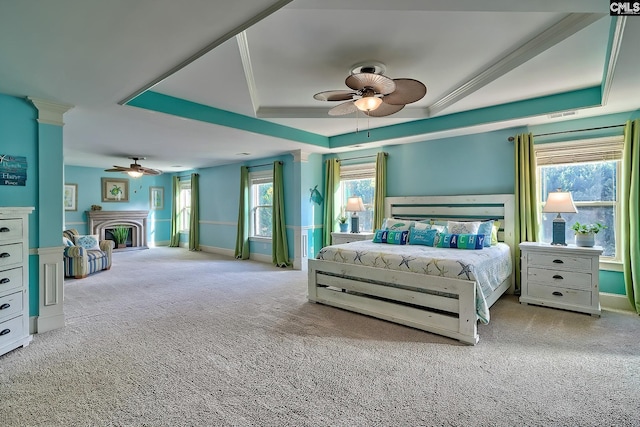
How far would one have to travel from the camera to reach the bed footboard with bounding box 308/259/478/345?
2.87 m

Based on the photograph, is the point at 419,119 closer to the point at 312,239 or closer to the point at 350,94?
the point at 350,94

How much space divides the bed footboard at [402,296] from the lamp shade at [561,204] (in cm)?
182

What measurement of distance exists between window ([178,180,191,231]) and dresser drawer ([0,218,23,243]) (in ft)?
23.3

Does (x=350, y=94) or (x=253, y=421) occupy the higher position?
(x=350, y=94)

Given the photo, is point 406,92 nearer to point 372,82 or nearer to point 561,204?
point 372,82

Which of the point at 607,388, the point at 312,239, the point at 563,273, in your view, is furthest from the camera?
the point at 312,239

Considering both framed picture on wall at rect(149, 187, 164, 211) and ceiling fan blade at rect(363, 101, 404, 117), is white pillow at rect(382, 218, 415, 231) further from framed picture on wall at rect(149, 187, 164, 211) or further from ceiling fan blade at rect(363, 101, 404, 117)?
framed picture on wall at rect(149, 187, 164, 211)

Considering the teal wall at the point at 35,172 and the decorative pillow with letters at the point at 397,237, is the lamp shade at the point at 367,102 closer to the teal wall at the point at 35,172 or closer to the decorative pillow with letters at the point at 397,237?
the decorative pillow with letters at the point at 397,237

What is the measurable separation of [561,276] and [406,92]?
2.91m

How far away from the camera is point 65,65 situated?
2420mm

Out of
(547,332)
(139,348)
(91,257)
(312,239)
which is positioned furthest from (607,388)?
(91,257)

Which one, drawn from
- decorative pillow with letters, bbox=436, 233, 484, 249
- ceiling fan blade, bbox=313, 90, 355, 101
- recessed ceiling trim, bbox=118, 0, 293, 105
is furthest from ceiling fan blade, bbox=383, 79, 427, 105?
decorative pillow with letters, bbox=436, 233, 484, 249

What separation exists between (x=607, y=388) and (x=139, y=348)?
3.58m

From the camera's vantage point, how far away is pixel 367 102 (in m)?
2.74
